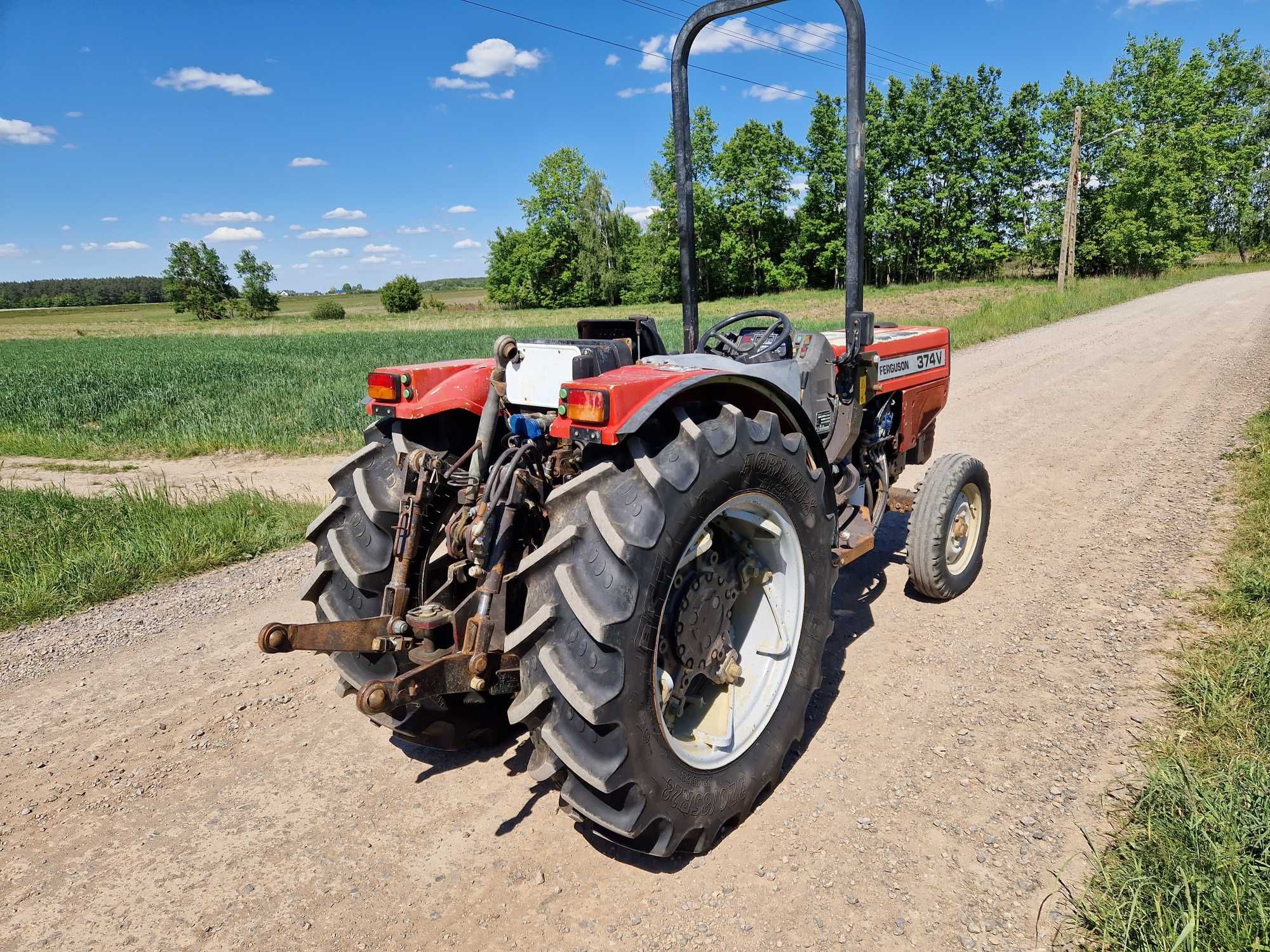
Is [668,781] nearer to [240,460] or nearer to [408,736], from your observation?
[408,736]

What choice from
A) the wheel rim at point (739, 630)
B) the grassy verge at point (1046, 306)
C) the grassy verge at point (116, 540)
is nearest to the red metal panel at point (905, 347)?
the wheel rim at point (739, 630)

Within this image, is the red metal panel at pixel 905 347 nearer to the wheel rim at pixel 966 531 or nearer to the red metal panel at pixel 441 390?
the wheel rim at pixel 966 531

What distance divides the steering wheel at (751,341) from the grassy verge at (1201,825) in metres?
2.10

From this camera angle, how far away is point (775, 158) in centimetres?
4431

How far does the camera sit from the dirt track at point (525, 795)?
2154 millimetres

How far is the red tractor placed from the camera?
202cm

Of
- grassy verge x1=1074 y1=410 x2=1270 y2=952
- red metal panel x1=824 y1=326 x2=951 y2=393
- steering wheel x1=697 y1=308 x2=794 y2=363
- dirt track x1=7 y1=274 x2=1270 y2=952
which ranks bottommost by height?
dirt track x1=7 y1=274 x2=1270 y2=952

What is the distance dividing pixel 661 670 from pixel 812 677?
68cm

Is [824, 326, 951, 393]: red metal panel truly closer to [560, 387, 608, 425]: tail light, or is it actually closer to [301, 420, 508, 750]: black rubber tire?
[560, 387, 608, 425]: tail light

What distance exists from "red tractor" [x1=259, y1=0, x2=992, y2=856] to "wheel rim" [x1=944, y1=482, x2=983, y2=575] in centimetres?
130

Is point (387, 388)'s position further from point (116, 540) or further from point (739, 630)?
point (116, 540)

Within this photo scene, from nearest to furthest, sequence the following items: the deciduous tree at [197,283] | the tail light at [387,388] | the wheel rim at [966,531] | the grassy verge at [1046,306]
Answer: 1. the tail light at [387,388]
2. the wheel rim at [966,531]
3. the grassy verge at [1046,306]
4. the deciduous tree at [197,283]

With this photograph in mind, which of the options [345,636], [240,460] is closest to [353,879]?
[345,636]

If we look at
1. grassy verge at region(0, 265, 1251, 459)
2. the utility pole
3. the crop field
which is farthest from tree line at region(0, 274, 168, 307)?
the utility pole
